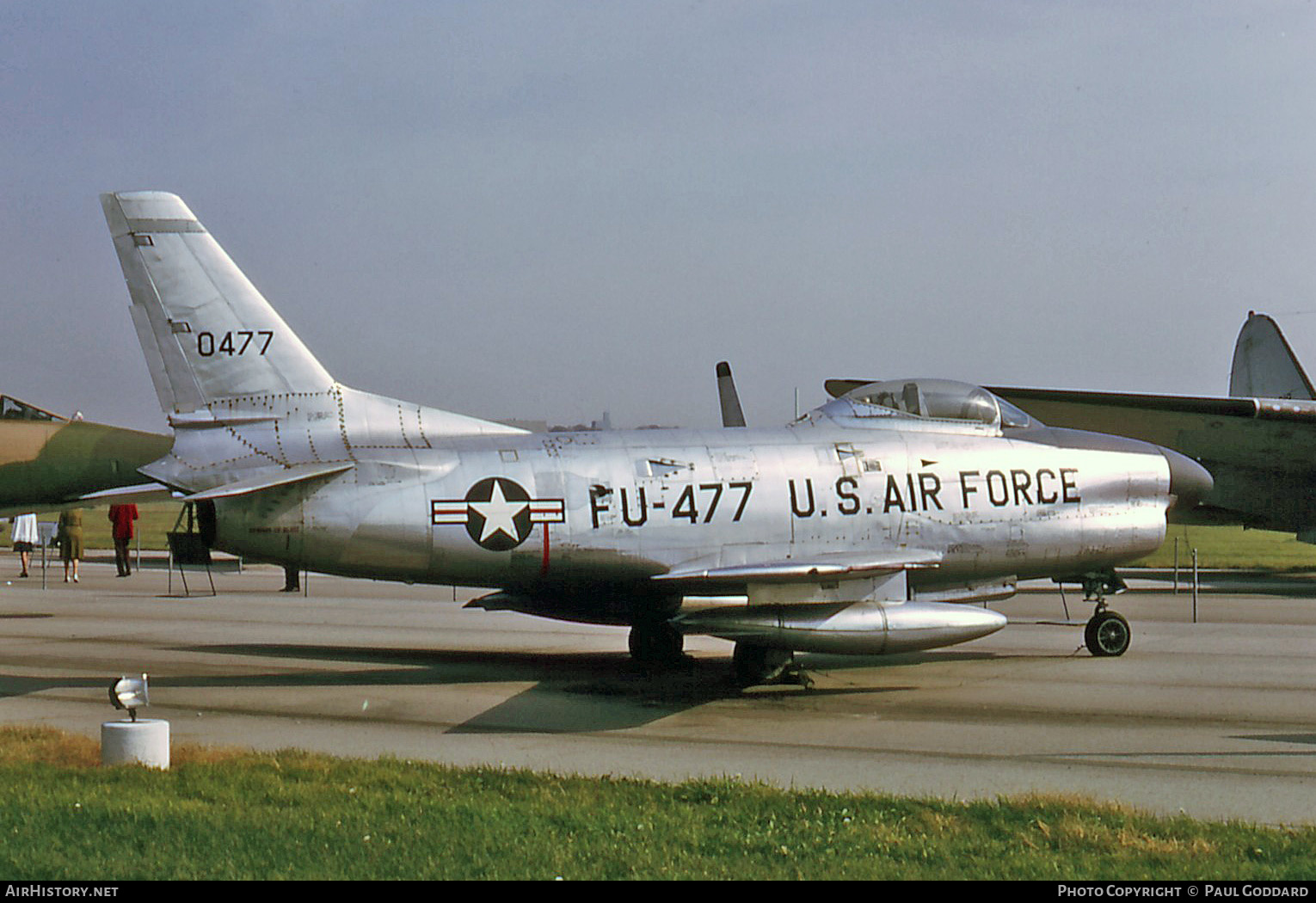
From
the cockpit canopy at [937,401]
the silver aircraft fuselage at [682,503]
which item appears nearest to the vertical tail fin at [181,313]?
the silver aircraft fuselage at [682,503]

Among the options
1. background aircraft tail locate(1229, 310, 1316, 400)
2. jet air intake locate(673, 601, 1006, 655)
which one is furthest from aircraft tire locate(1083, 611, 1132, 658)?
background aircraft tail locate(1229, 310, 1316, 400)

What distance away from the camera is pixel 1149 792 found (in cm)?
793

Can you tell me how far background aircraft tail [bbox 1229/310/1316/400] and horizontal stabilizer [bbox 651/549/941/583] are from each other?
25239 mm

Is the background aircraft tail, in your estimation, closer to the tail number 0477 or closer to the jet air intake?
the jet air intake

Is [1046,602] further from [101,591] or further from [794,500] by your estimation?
[101,591]

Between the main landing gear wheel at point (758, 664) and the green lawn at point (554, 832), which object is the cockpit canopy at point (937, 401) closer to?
the main landing gear wheel at point (758, 664)

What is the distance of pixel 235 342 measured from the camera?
12.3 m

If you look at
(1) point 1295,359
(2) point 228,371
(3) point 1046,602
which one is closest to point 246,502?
(2) point 228,371

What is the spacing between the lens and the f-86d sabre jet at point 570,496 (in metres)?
11.8

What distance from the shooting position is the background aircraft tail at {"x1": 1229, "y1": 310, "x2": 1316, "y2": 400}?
33531 millimetres

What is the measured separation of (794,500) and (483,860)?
715 centimetres

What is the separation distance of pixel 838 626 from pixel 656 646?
3164mm

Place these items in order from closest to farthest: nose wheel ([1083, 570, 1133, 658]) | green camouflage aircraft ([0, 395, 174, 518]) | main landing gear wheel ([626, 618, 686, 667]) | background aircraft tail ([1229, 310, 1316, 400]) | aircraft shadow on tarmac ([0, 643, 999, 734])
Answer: aircraft shadow on tarmac ([0, 643, 999, 734]), main landing gear wheel ([626, 618, 686, 667]), nose wheel ([1083, 570, 1133, 658]), green camouflage aircraft ([0, 395, 174, 518]), background aircraft tail ([1229, 310, 1316, 400])
